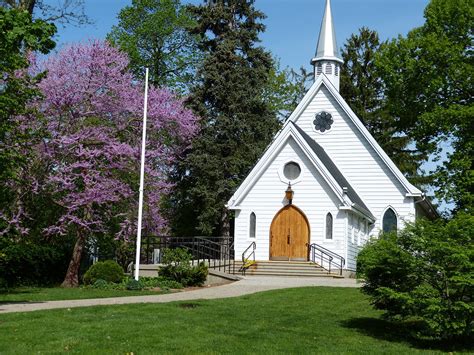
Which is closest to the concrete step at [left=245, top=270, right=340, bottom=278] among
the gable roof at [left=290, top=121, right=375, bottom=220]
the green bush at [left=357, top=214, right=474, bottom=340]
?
the gable roof at [left=290, top=121, right=375, bottom=220]

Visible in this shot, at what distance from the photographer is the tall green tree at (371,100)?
48.3 metres

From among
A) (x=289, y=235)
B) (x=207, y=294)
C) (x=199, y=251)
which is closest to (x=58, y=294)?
(x=207, y=294)

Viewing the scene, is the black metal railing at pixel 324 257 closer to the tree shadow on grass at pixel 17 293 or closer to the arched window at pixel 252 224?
the arched window at pixel 252 224

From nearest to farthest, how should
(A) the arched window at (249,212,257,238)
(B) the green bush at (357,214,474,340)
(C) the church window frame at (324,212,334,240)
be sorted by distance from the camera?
(B) the green bush at (357,214,474,340), (C) the church window frame at (324,212,334,240), (A) the arched window at (249,212,257,238)

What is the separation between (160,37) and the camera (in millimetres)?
48250

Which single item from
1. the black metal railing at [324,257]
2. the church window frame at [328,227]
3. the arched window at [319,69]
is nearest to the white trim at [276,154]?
the church window frame at [328,227]

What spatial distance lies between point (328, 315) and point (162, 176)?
15.4m

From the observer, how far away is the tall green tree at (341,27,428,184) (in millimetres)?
48312

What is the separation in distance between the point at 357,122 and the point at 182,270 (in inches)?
520

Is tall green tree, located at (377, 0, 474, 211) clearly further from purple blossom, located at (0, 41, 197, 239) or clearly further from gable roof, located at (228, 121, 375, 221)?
purple blossom, located at (0, 41, 197, 239)

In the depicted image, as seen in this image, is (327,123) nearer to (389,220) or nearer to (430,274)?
(389,220)

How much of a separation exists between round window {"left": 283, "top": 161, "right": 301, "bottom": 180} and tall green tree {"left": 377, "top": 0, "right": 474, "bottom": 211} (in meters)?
6.18

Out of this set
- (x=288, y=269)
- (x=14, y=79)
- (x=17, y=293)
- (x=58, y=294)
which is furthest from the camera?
(x=288, y=269)

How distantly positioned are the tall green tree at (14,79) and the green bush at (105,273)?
3446 mm
